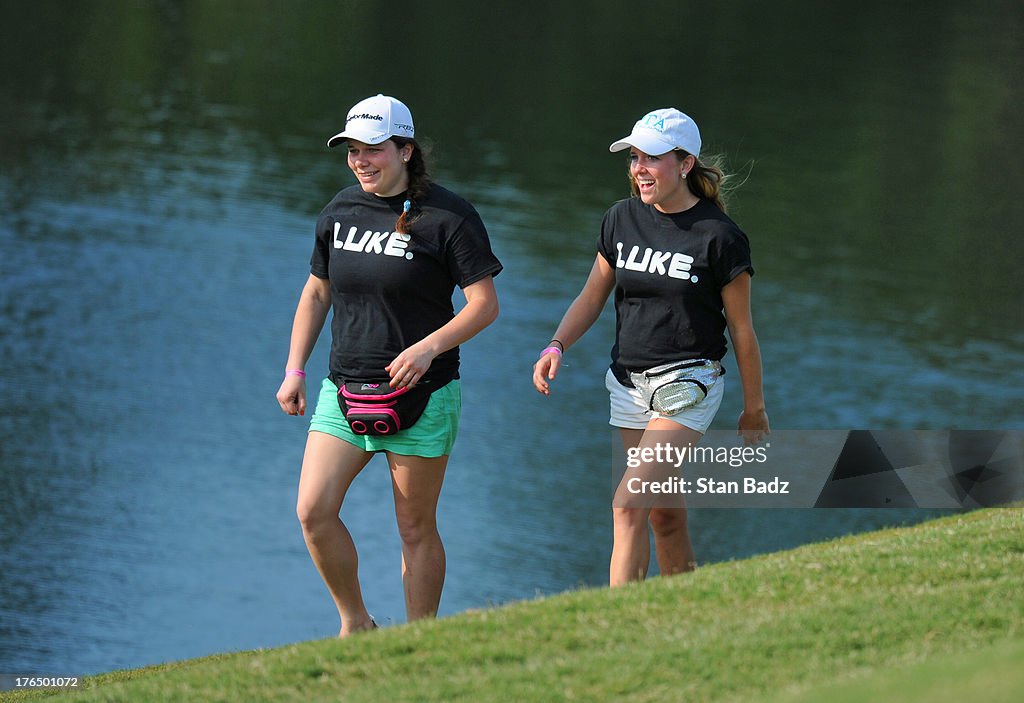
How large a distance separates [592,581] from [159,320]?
12.3 meters

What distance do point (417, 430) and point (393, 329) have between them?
47 centimetres

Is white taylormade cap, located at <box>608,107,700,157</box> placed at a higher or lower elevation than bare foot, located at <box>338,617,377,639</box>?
higher

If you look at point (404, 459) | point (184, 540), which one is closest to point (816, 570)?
point (404, 459)

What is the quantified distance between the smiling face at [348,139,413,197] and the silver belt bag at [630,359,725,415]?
147 cm

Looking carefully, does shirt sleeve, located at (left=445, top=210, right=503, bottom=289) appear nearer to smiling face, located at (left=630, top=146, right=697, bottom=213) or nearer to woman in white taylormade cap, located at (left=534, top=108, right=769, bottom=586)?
woman in white taylormade cap, located at (left=534, top=108, right=769, bottom=586)

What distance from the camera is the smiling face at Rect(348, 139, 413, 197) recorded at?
277 inches

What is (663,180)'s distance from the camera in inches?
282

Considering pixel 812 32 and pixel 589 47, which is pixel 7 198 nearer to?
pixel 589 47

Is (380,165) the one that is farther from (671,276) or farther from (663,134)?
(671,276)

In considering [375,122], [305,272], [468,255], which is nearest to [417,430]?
[468,255]

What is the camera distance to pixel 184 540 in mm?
21078

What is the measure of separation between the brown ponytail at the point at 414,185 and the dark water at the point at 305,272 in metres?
5.11

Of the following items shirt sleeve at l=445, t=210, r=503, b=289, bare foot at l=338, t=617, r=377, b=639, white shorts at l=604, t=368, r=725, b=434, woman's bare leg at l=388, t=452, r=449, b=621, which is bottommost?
bare foot at l=338, t=617, r=377, b=639

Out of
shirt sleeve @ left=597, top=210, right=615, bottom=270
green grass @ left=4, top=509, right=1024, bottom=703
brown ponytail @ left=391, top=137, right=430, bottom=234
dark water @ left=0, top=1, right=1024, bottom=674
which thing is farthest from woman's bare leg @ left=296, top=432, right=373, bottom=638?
dark water @ left=0, top=1, right=1024, bottom=674
